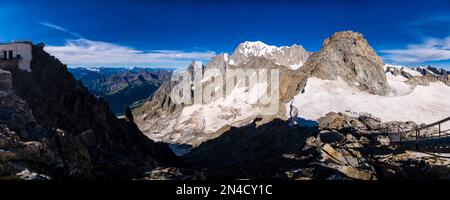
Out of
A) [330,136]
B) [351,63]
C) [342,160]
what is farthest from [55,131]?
[351,63]

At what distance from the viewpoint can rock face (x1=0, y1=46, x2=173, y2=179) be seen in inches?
904

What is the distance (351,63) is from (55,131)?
104198mm

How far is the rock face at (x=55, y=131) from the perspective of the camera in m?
23.0

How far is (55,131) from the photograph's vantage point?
2784cm

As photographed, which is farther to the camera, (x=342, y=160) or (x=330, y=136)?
(x=330, y=136)

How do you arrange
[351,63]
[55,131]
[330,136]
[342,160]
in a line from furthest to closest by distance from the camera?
[351,63] → [330,136] → [342,160] → [55,131]

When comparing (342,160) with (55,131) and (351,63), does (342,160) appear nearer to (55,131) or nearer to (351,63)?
(55,131)

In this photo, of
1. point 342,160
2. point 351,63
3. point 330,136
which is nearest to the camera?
point 342,160

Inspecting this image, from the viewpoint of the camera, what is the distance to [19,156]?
2227 cm

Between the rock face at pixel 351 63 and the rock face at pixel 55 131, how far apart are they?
213 ft

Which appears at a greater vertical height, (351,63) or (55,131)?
(351,63)

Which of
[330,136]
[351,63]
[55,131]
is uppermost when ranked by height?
[351,63]

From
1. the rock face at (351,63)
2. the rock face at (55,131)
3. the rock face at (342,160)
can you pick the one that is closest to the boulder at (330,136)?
the rock face at (342,160)

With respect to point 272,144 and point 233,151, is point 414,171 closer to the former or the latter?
point 272,144
